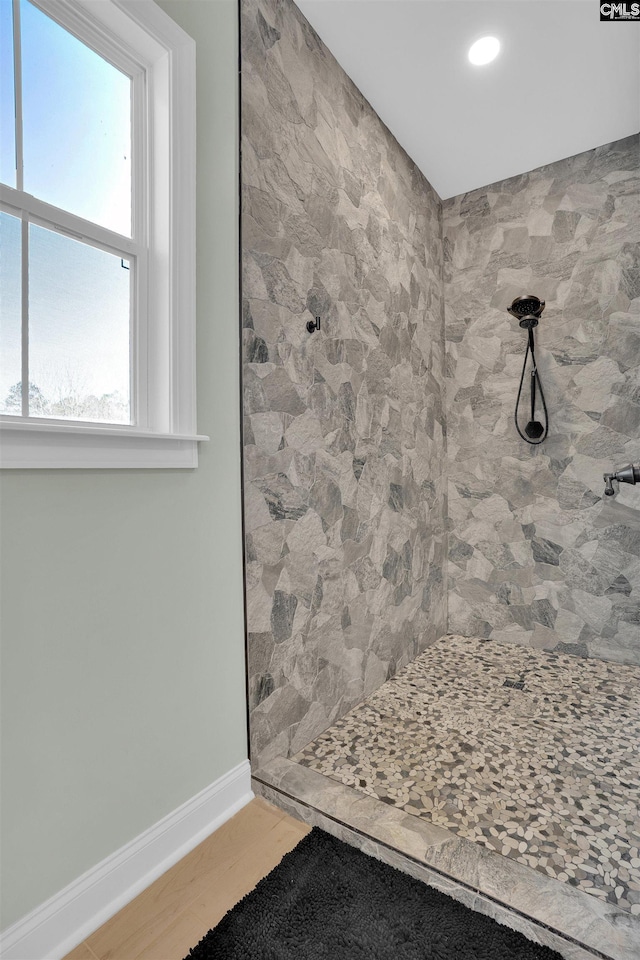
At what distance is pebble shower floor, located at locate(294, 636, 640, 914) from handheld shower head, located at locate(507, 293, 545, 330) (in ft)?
6.00

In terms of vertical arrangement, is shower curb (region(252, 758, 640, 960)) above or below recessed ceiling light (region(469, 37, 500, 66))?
below

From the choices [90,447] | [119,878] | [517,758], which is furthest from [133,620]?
[517,758]

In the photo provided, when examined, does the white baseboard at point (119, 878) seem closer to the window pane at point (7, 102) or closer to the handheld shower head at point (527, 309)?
the window pane at point (7, 102)

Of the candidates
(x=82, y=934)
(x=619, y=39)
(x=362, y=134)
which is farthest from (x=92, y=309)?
(x=619, y=39)

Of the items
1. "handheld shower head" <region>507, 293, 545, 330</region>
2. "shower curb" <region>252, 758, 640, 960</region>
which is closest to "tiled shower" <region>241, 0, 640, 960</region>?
"shower curb" <region>252, 758, 640, 960</region>

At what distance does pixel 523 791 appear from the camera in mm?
1595

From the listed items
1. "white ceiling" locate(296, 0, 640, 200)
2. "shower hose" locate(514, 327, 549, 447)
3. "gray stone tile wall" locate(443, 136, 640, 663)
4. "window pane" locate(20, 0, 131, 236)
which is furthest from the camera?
"shower hose" locate(514, 327, 549, 447)

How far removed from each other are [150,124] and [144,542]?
1.15m

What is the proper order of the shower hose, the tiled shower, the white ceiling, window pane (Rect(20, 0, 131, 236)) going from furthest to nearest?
the shower hose < the white ceiling < the tiled shower < window pane (Rect(20, 0, 131, 236))

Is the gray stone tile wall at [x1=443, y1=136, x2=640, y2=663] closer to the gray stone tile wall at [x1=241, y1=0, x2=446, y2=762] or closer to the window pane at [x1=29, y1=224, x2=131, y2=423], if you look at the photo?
the gray stone tile wall at [x1=241, y1=0, x2=446, y2=762]

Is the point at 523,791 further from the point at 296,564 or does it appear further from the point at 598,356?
the point at 598,356

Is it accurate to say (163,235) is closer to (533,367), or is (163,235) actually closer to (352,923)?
(352,923)

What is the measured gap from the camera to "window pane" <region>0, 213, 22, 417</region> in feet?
3.56

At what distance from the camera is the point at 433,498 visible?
2971 mm
